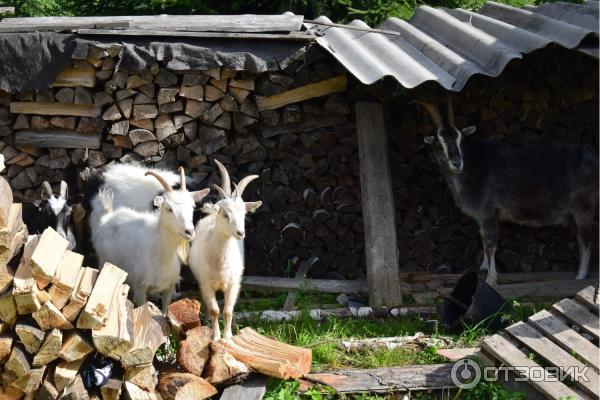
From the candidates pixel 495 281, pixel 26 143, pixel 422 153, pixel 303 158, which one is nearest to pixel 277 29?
pixel 303 158

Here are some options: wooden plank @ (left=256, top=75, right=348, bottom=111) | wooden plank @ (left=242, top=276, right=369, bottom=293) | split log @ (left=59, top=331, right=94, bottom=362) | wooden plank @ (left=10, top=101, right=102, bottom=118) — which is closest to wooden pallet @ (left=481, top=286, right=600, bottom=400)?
wooden plank @ (left=242, top=276, right=369, bottom=293)

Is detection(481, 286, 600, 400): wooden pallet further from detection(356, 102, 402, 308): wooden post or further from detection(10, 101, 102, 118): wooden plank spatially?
detection(10, 101, 102, 118): wooden plank

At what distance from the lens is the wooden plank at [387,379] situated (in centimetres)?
634

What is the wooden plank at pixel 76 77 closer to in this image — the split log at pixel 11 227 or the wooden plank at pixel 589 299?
the split log at pixel 11 227

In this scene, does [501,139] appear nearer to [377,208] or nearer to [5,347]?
[377,208]

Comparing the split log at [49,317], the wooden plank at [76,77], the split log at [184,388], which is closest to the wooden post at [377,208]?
the split log at [184,388]

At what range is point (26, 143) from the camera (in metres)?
8.30

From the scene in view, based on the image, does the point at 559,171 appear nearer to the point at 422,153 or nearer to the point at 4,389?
the point at 422,153

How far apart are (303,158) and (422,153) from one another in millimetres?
1383

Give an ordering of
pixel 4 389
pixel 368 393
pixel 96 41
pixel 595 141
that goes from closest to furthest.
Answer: pixel 4 389 < pixel 368 393 < pixel 96 41 < pixel 595 141

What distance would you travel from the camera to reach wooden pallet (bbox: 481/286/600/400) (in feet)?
19.4

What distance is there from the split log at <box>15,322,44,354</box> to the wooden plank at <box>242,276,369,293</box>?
3114 millimetres

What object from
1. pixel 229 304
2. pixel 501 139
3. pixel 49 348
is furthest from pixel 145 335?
pixel 501 139

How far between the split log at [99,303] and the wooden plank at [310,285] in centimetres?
250
